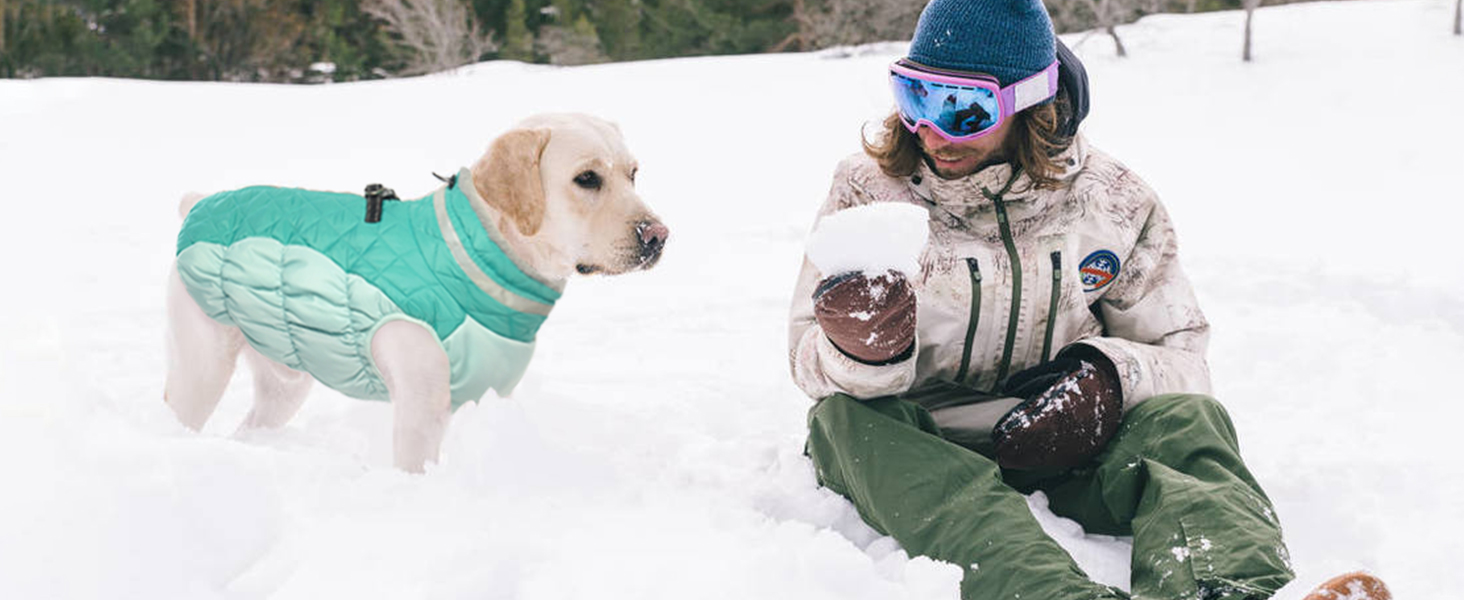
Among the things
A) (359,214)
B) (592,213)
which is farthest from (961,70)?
(359,214)

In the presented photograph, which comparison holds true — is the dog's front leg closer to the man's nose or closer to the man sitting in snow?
the man sitting in snow

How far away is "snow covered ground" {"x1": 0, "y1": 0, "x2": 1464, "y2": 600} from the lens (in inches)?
72.2

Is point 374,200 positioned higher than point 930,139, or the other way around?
point 930,139

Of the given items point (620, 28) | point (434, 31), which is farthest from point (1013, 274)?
point (620, 28)

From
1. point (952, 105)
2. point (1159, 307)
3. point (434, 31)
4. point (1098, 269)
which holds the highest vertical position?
point (952, 105)

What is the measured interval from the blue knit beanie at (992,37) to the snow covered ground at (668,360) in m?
0.95

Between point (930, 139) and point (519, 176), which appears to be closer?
point (930, 139)

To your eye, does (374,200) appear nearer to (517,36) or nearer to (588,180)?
(588,180)

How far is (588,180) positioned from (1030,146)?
100cm

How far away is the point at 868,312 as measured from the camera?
2012mm

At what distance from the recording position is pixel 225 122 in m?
10.4

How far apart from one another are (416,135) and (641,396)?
23.6ft

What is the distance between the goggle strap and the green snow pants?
661mm

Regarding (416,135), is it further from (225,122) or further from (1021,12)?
(1021,12)
